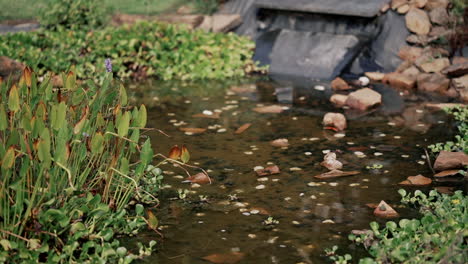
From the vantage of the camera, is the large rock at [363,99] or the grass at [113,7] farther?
the grass at [113,7]

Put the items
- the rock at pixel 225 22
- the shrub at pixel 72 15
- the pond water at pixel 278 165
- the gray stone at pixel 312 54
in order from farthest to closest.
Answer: the rock at pixel 225 22, the shrub at pixel 72 15, the gray stone at pixel 312 54, the pond water at pixel 278 165

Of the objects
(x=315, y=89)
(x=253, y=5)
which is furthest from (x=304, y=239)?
(x=253, y=5)

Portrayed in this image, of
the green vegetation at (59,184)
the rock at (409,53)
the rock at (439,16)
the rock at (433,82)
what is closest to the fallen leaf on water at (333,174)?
the green vegetation at (59,184)

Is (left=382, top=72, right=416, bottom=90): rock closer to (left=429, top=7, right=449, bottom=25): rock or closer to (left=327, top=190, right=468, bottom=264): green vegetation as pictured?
(left=429, top=7, right=449, bottom=25): rock

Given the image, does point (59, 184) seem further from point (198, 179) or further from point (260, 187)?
point (260, 187)

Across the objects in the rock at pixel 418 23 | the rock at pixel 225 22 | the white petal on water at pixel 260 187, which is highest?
the rock at pixel 418 23

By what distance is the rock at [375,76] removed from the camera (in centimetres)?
784

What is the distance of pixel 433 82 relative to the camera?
7398mm

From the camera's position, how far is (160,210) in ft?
14.2

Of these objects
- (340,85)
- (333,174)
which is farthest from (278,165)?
(340,85)

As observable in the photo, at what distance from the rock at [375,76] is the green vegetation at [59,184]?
174 inches

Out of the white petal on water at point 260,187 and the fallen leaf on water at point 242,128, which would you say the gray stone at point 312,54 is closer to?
the fallen leaf on water at point 242,128

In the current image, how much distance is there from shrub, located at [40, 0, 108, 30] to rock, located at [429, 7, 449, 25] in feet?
14.1

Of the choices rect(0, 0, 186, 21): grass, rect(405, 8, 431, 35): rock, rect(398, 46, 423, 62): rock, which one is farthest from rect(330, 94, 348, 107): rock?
rect(0, 0, 186, 21): grass
